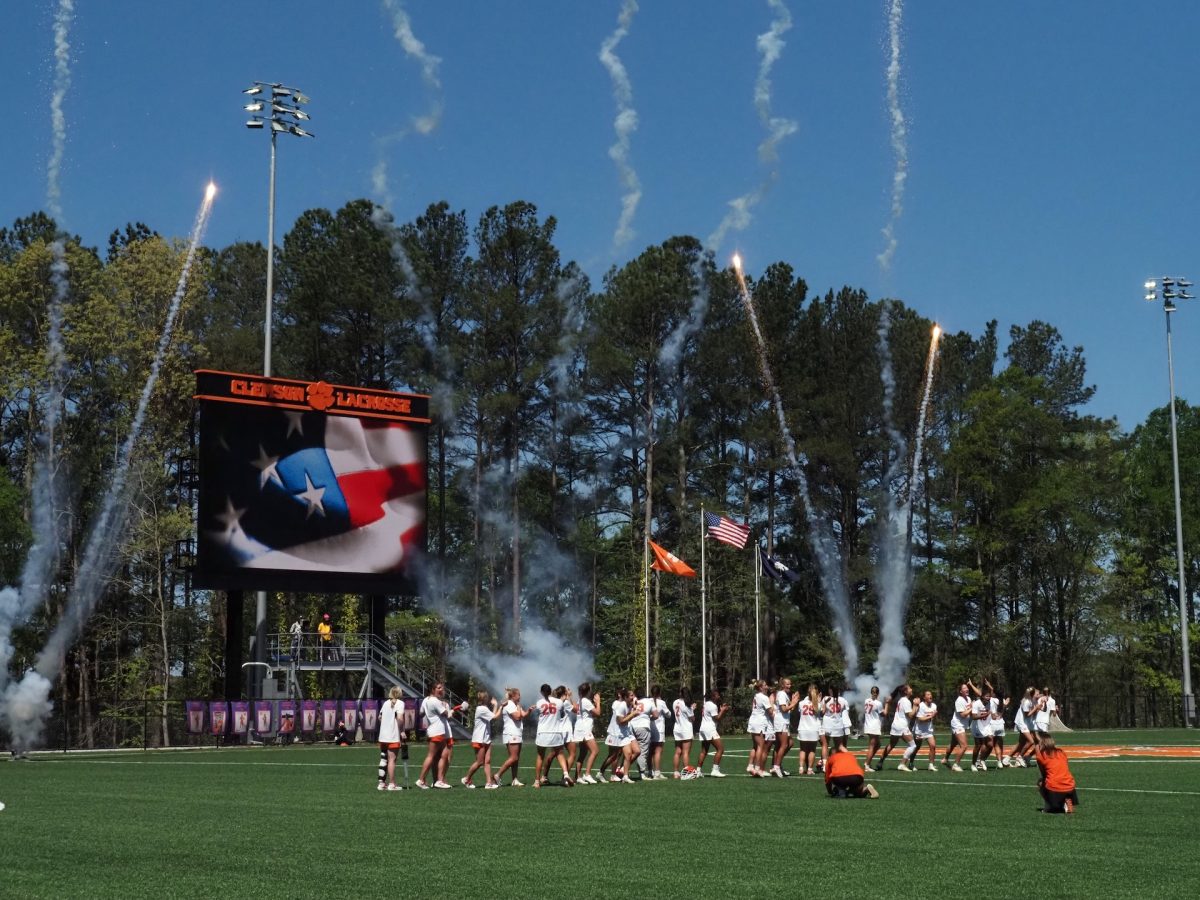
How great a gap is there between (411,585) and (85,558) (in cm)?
2296

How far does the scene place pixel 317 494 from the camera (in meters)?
54.0

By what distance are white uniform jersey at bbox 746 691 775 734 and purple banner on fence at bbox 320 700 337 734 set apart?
2755cm

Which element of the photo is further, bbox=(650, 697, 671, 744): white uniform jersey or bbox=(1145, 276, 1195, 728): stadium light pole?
bbox=(1145, 276, 1195, 728): stadium light pole

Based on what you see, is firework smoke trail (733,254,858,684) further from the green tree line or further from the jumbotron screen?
the jumbotron screen

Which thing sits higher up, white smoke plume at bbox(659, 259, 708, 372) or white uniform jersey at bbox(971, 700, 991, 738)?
white smoke plume at bbox(659, 259, 708, 372)

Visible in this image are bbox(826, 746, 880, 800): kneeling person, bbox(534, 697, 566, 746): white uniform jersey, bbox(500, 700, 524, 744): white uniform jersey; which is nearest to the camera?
bbox(826, 746, 880, 800): kneeling person

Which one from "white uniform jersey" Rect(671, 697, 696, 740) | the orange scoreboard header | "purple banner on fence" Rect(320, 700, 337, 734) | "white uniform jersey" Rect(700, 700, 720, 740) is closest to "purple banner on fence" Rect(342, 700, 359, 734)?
"purple banner on fence" Rect(320, 700, 337, 734)

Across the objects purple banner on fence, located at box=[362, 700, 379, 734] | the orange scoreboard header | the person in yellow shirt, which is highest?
the orange scoreboard header

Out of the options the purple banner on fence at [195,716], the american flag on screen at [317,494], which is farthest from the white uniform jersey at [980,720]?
the purple banner on fence at [195,716]

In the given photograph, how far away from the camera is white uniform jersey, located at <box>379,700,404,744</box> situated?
26328 mm

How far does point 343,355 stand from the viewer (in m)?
75.2

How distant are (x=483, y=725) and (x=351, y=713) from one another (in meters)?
28.4

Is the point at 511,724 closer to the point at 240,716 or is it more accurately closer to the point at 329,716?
the point at 240,716

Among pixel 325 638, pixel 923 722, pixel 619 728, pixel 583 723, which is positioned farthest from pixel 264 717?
pixel 923 722
